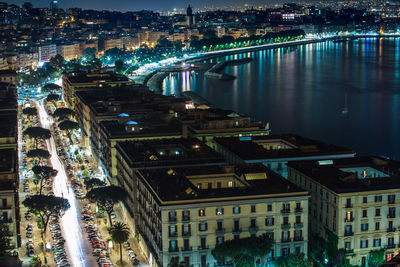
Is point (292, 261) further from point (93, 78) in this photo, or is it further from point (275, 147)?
point (93, 78)

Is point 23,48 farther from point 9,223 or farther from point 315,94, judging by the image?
point 9,223

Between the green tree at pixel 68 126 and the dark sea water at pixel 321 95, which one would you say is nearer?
the green tree at pixel 68 126

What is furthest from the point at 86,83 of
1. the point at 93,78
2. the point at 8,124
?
the point at 8,124

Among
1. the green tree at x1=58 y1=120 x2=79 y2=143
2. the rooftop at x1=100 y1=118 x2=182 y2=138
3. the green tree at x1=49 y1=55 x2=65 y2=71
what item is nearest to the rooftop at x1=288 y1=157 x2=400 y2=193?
the rooftop at x1=100 y1=118 x2=182 y2=138

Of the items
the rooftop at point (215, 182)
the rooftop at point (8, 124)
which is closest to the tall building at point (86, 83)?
the rooftop at point (8, 124)

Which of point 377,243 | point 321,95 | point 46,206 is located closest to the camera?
point 377,243

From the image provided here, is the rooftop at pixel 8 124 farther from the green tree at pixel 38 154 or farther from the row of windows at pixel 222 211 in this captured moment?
the row of windows at pixel 222 211

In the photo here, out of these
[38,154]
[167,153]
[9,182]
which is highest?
[9,182]
